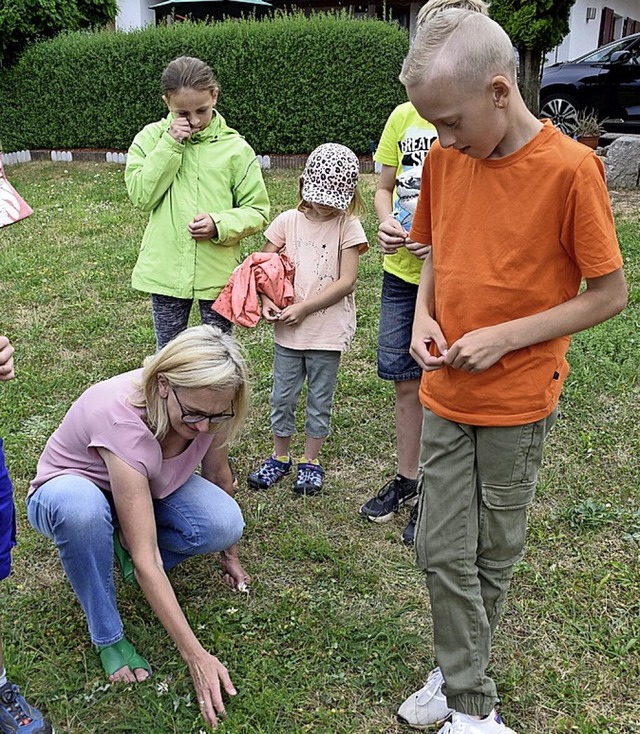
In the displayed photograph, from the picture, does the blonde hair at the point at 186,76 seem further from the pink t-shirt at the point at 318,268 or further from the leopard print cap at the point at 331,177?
the pink t-shirt at the point at 318,268

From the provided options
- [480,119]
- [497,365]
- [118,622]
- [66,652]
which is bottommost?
[66,652]

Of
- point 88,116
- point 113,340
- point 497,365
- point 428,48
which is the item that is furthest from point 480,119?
point 88,116

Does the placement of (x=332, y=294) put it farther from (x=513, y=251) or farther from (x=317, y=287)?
(x=513, y=251)

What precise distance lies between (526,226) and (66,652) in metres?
1.83

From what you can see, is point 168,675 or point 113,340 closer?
point 168,675

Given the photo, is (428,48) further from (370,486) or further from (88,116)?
(88,116)

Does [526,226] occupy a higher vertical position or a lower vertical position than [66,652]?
higher

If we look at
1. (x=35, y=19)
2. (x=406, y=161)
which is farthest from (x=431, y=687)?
(x=35, y=19)

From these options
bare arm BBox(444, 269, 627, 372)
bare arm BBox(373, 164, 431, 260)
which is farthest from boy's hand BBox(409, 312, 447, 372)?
bare arm BBox(373, 164, 431, 260)

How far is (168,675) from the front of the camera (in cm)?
227

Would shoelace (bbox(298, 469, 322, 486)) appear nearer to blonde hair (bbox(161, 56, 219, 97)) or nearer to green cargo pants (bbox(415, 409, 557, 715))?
green cargo pants (bbox(415, 409, 557, 715))

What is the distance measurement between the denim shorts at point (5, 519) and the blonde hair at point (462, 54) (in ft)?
4.43

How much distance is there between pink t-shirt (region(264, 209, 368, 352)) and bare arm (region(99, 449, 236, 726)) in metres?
1.11

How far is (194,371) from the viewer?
210 centimetres
